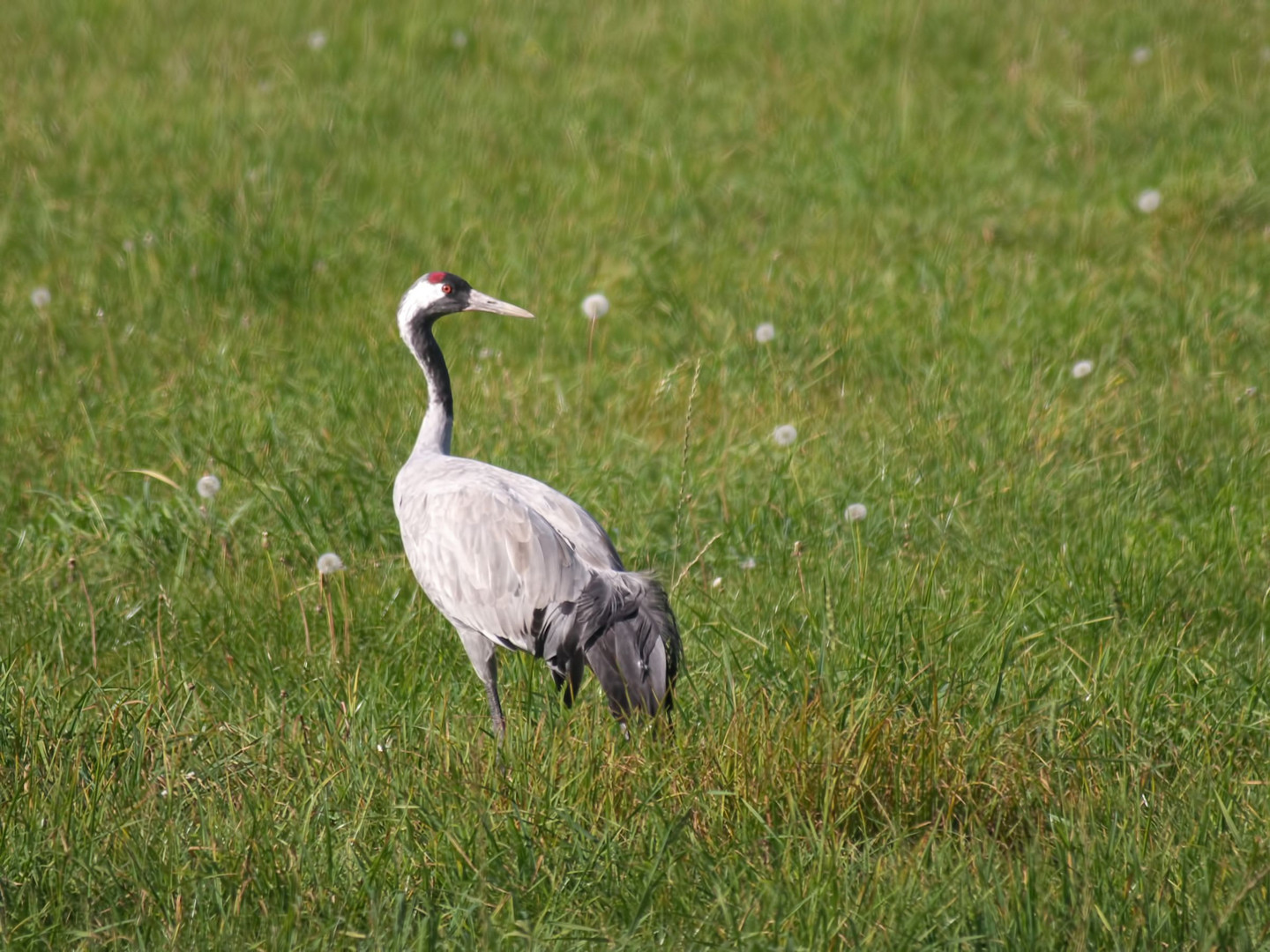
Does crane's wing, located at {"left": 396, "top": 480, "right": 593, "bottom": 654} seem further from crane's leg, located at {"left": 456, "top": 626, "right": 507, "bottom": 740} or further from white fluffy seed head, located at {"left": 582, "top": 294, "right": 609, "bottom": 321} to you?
white fluffy seed head, located at {"left": 582, "top": 294, "right": 609, "bottom": 321}

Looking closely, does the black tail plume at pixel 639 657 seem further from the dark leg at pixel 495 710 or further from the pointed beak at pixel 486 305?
the pointed beak at pixel 486 305

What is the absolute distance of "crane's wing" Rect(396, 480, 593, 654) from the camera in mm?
3783

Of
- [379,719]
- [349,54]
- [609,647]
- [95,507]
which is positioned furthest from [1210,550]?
[349,54]

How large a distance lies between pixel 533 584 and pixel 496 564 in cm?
13

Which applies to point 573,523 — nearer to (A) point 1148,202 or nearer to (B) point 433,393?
(B) point 433,393

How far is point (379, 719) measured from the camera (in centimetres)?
363

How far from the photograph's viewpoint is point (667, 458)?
5.18m

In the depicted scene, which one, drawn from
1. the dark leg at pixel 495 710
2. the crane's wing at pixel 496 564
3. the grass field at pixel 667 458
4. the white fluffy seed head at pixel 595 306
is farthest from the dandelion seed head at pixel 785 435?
the dark leg at pixel 495 710

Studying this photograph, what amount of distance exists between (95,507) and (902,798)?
2.66 metres

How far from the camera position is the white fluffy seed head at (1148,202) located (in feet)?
22.2

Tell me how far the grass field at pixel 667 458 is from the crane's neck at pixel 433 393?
335 millimetres

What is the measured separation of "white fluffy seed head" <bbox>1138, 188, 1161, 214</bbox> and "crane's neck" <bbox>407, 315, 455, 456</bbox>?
142 inches

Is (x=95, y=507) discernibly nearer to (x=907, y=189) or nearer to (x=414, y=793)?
(x=414, y=793)

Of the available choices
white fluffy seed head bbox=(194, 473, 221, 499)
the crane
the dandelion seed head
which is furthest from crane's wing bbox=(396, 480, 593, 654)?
the dandelion seed head
